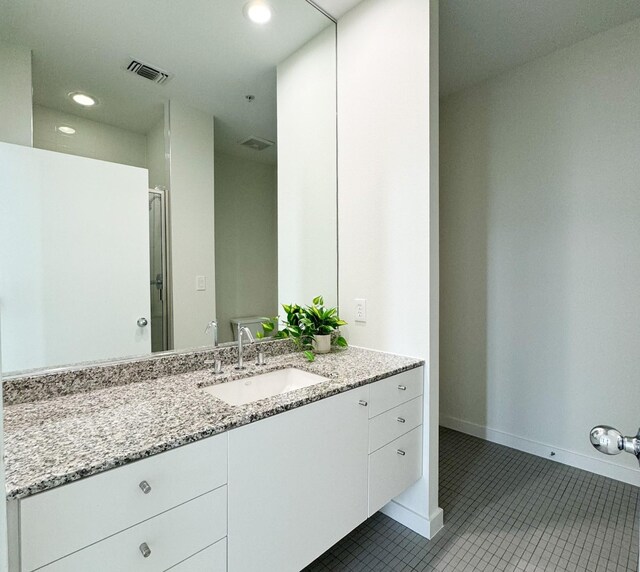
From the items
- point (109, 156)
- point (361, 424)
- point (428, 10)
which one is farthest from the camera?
point (428, 10)

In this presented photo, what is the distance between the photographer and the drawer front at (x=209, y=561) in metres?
0.89

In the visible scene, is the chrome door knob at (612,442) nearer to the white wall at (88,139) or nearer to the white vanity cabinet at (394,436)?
the white vanity cabinet at (394,436)

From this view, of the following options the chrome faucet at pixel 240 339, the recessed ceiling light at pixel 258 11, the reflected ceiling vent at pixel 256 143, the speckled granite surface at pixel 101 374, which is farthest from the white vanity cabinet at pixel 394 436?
the recessed ceiling light at pixel 258 11

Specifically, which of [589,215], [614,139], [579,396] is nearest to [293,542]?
[579,396]

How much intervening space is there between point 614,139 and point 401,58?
139 cm

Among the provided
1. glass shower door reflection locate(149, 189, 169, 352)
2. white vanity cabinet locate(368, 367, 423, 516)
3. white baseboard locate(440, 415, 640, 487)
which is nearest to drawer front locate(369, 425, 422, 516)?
white vanity cabinet locate(368, 367, 423, 516)

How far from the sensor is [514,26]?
78.3 inches

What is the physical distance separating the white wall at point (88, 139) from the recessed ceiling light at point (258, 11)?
87 cm

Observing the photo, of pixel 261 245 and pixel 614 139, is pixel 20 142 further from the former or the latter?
pixel 614 139

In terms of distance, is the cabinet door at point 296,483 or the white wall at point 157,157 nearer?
the cabinet door at point 296,483

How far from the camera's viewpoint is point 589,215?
210 cm

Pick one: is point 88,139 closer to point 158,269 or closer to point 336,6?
point 158,269

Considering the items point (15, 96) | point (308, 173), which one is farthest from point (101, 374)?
point (308, 173)

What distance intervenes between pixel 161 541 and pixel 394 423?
0.96m
